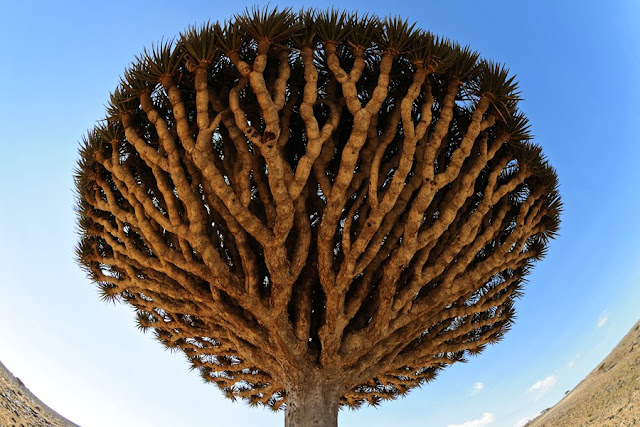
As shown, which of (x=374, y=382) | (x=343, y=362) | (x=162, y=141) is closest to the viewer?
(x=162, y=141)

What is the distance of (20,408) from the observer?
10492 millimetres

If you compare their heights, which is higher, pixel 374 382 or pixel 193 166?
pixel 374 382

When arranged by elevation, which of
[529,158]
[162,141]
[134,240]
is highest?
[529,158]

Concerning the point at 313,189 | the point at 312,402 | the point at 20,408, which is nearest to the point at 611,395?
the point at 312,402

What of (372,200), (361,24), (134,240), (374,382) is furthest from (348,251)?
(374,382)

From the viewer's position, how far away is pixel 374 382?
880 centimetres

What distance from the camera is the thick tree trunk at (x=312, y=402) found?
5.70m

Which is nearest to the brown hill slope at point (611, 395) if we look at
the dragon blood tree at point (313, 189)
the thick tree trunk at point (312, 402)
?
the dragon blood tree at point (313, 189)

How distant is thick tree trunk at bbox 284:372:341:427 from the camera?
570cm

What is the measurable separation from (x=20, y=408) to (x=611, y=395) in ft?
42.7

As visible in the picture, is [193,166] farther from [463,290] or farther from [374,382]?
[374,382]

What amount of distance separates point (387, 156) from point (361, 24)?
5.23 feet

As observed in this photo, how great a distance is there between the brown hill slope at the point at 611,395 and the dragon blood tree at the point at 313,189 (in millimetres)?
5659

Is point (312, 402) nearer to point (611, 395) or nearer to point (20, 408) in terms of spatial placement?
point (20, 408)
